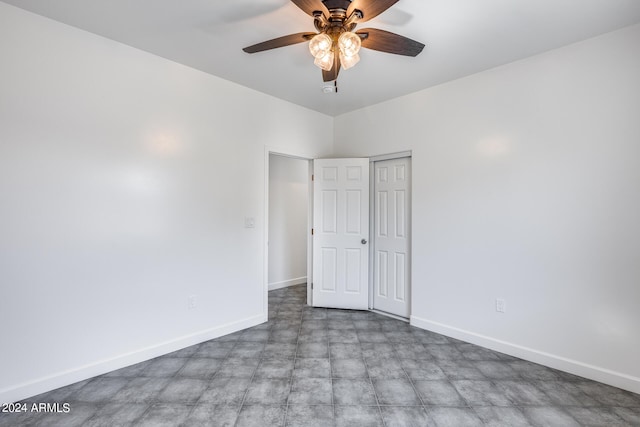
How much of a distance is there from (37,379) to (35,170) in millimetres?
1460

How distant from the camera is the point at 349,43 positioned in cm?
160

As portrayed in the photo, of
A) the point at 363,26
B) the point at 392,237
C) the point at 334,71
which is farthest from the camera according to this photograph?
the point at 392,237

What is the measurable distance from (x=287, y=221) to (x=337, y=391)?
123 inches

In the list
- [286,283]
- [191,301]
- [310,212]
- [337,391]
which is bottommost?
[337,391]

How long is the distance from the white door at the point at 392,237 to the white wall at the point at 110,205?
1.61 meters

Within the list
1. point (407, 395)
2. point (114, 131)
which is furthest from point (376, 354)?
point (114, 131)

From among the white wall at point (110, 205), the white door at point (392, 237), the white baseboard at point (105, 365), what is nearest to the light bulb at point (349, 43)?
the white wall at point (110, 205)

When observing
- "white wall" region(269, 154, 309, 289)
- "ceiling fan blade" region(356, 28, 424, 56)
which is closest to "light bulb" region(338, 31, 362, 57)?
"ceiling fan blade" region(356, 28, 424, 56)

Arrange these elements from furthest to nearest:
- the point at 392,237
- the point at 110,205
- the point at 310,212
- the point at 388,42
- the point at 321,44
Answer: the point at 310,212 < the point at 392,237 < the point at 110,205 < the point at 388,42 < the point at 321,44

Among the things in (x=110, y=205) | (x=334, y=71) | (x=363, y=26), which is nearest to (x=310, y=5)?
(x=334, y=71)

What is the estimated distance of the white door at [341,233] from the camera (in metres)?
3.69

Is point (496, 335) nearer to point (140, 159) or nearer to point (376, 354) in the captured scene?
point (376, 354)

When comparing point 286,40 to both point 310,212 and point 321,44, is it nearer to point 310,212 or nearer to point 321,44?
point 321,44

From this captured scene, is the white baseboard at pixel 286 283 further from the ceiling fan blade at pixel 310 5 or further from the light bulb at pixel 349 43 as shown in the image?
the ceiling fan blade at pixel 310 5
